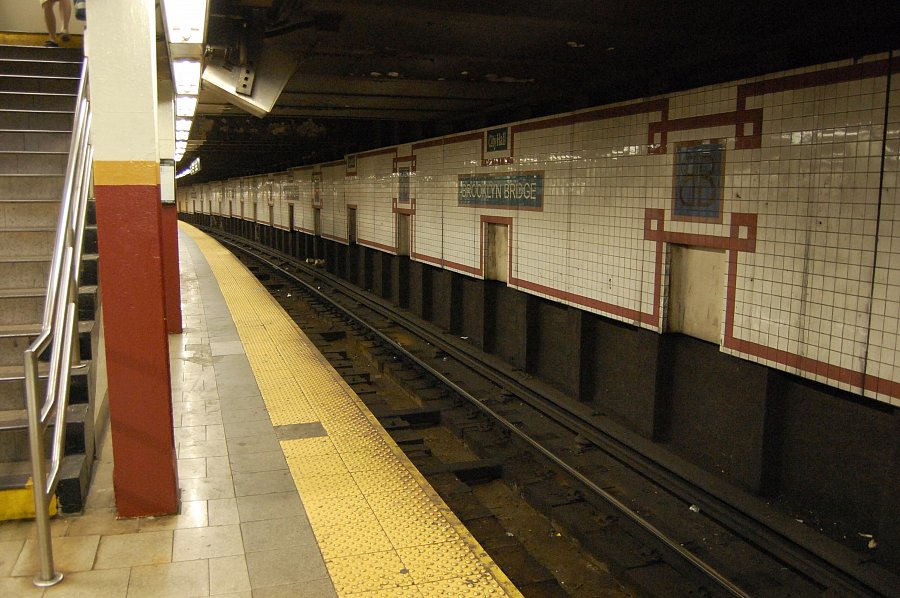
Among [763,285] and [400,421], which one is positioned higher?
[763,285]

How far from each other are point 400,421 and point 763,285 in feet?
13.1

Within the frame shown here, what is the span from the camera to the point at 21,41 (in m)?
8.34

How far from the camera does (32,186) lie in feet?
A: 17.9

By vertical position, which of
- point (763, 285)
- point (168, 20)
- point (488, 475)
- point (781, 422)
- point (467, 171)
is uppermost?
point (168, 20)

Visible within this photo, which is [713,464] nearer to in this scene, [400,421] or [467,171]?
[400,421]

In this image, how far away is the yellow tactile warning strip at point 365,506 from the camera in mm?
3350

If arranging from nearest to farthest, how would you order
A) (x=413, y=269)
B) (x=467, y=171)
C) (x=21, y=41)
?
(x=21, y=41) < (x=467, y=171) < (x=413, y=269)

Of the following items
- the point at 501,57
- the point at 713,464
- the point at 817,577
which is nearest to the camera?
the point at 817,577

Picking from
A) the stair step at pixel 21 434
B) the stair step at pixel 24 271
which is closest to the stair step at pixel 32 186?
the stair step at pixel 24 271

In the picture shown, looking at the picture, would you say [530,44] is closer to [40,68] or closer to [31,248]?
[31,248]

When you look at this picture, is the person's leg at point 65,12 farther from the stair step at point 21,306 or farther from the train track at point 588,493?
the train track at point 588,493

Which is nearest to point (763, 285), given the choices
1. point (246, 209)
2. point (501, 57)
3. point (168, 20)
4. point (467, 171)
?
point (501, 57)

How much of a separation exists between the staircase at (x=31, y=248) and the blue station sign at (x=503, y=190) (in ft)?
14.6

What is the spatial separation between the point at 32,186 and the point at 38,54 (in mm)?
2851
